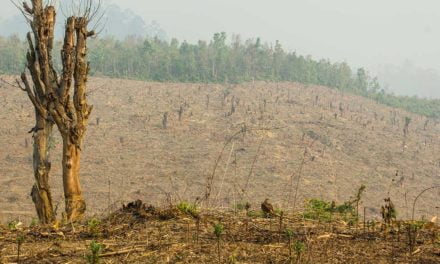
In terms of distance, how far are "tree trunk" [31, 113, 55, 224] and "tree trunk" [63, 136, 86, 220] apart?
34cm

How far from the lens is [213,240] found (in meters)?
4.66

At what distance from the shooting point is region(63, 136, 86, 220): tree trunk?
748 centimetres

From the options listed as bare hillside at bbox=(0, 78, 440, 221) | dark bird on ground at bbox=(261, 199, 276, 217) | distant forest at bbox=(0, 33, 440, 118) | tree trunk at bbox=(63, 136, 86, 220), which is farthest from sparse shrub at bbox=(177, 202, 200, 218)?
distant forest at bbox=(0, 33, 440, 118)

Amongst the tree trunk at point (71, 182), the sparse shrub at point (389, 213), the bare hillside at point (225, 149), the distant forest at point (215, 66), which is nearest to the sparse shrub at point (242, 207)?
the sparse shrub at point (389, 213)

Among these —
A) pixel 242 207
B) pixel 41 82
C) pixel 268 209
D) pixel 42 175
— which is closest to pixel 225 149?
pixel 242 207

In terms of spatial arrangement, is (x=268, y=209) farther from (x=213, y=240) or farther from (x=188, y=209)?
(x=213, y=240)

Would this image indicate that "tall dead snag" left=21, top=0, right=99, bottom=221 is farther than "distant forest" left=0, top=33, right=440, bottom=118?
No

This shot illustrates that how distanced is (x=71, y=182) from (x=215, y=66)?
254 ft

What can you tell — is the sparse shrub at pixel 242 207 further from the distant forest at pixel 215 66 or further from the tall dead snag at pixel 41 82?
the distant forest at pixel 215 66

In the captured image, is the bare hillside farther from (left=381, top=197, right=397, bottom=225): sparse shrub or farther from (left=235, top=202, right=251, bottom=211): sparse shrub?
(left=381, top=197, right=397, bottom=225): sparse shrub

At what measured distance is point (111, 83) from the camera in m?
62.7

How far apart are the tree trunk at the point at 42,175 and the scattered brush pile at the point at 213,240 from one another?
1957 mm

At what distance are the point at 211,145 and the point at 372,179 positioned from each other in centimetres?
1393

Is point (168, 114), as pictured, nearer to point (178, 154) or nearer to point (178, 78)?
point (178, 154)
